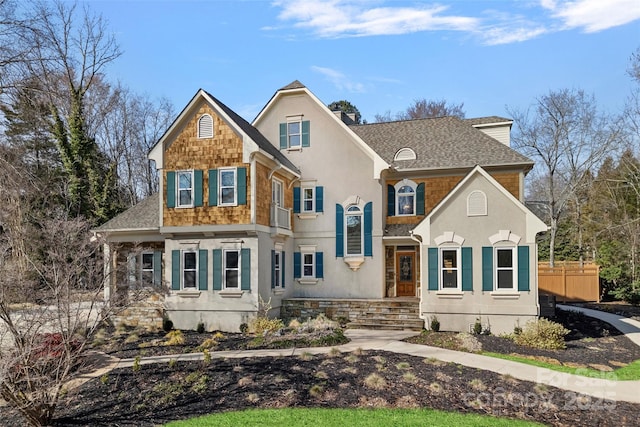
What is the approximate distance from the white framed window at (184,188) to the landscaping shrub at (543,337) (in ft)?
41.0

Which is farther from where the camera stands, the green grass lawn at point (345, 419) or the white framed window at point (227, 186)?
the white framed window at point (227, 186)

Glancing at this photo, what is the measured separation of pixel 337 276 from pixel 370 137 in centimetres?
757

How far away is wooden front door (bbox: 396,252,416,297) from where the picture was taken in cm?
2094

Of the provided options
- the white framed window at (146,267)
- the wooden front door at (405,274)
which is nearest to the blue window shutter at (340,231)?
the wooden front door at (405,274)

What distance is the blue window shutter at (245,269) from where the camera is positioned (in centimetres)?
1750

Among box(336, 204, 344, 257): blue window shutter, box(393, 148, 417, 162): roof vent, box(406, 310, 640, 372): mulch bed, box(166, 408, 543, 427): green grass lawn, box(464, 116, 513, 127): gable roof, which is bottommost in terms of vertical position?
box(406, 310, 640, 372): mulch bed

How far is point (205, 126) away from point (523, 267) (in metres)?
12.5

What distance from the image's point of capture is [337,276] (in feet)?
66.4

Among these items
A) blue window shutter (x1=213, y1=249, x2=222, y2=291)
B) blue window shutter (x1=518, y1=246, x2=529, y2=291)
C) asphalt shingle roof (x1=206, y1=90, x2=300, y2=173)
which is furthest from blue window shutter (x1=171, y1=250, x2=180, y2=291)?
blue window shutter (x1=518, y1=246, x2=529, y2=291)

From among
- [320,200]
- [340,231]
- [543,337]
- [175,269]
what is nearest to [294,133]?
[320,200]

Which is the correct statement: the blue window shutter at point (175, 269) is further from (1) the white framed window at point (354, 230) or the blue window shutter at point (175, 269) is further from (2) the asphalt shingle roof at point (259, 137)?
(1) the white framed window at point (354, 230)

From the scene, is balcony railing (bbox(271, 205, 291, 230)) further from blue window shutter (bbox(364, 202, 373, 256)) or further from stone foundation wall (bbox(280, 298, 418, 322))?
blue window shutter (bbox(364, 202, 373, 256))

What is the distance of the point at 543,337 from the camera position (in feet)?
46.9

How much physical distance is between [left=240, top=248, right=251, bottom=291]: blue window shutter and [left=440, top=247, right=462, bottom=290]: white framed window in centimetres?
692
